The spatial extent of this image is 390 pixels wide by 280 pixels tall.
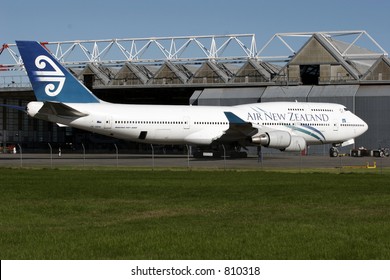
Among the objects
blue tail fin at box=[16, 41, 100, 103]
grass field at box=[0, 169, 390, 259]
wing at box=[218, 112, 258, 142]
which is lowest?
grass field at box=[0, 169, 390, 259]

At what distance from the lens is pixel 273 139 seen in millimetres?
57062

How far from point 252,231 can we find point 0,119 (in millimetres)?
97047

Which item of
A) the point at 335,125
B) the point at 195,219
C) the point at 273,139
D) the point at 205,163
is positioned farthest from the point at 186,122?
the point at 195,219

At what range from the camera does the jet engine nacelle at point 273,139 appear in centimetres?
5709

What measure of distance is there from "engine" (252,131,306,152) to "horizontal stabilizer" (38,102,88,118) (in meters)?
14.0

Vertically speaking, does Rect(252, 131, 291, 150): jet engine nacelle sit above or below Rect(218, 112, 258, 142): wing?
below

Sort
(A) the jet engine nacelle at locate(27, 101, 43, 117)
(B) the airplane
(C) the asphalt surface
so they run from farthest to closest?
(B) the airplane
(A) the jet engine nacelle at locate(27, 101, 43, 117)
(C) the asphalt surface

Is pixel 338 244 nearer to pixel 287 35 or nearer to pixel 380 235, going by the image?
pixel 380 235

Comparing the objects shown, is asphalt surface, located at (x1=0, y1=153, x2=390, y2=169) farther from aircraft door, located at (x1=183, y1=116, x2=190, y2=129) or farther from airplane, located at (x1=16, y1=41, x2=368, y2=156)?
aircraft door, located at (x1=183, y1=116, x2=190, y2=129)

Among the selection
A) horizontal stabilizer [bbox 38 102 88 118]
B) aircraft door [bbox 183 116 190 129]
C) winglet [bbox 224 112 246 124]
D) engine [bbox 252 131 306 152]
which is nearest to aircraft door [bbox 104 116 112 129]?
horizontal stabilizer [bbox 38 102 88 118]

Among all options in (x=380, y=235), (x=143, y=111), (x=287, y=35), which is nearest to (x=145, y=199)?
(x=380, y=235)

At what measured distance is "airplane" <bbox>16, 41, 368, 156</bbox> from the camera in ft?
184

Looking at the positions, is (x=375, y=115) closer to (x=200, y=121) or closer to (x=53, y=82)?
(x=200, y=121)

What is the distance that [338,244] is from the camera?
543 inches
